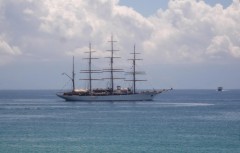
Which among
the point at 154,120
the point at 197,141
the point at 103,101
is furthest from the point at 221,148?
the point at 103,101

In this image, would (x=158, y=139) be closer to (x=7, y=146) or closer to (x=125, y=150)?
(x=125, y=150)

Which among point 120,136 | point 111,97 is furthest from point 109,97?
Answer: point 120,136

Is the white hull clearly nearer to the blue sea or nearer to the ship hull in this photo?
the ship hull

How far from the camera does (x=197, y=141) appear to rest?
61156mm

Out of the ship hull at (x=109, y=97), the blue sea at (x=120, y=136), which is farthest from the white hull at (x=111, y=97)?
the blue sea at (x=120, y=136)

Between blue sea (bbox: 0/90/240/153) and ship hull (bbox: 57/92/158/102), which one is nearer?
blue sea (bbox: 0/90/240/153)

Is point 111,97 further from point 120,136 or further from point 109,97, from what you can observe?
point 120,136

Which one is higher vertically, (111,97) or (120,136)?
(111,97)

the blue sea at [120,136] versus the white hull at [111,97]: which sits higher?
the white hull at [111,97]

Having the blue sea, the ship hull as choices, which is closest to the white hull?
the ship hull

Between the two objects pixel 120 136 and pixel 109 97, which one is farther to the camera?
pixel 109 97

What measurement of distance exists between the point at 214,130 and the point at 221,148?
1724 cm

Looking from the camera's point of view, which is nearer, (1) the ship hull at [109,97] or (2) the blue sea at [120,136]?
(2) the blue sea at [120,136]

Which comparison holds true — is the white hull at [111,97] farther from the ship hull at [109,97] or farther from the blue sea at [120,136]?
the blue sea at [120,136]
